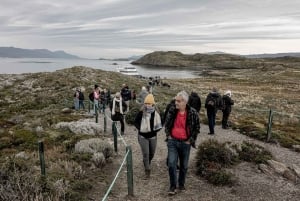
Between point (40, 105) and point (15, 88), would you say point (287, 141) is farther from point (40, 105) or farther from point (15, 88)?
point (15, 88)

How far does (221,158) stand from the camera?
395 inches

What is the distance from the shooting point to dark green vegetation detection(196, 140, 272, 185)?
8874mm

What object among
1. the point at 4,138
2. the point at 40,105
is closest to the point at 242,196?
the point at 4,138

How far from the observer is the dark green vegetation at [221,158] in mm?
8874

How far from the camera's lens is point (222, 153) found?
9969 millimetres

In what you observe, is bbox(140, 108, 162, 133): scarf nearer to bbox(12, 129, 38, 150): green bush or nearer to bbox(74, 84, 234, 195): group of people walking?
bbox(74, 84, 234, 195): group of people walking

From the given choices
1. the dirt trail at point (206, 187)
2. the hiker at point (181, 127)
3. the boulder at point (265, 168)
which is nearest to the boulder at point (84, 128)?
the dirt trail at point (206, 187)

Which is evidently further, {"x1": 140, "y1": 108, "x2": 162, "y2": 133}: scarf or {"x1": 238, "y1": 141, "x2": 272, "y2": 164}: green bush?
{"x1": 238, "y1": 141, "x2": 272, "y2": 164}: green bush

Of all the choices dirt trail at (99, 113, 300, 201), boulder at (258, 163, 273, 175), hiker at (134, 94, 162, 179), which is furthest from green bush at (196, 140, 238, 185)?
hiker at (134, 94, 162, 179)

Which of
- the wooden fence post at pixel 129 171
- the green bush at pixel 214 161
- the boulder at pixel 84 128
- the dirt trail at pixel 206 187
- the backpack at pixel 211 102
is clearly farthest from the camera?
the boulder at pixel 84 128

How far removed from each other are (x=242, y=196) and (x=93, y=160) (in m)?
3.91

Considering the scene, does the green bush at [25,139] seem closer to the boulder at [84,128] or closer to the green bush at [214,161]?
the boulder at [84,128]

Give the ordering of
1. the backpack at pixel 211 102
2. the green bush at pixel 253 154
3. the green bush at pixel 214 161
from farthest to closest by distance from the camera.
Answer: the backpack at pixel 211 102
the green bush at pixel 253 154
the green bush at pixel 214 161

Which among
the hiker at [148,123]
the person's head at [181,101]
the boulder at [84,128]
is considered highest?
the person's head at [181,101]
